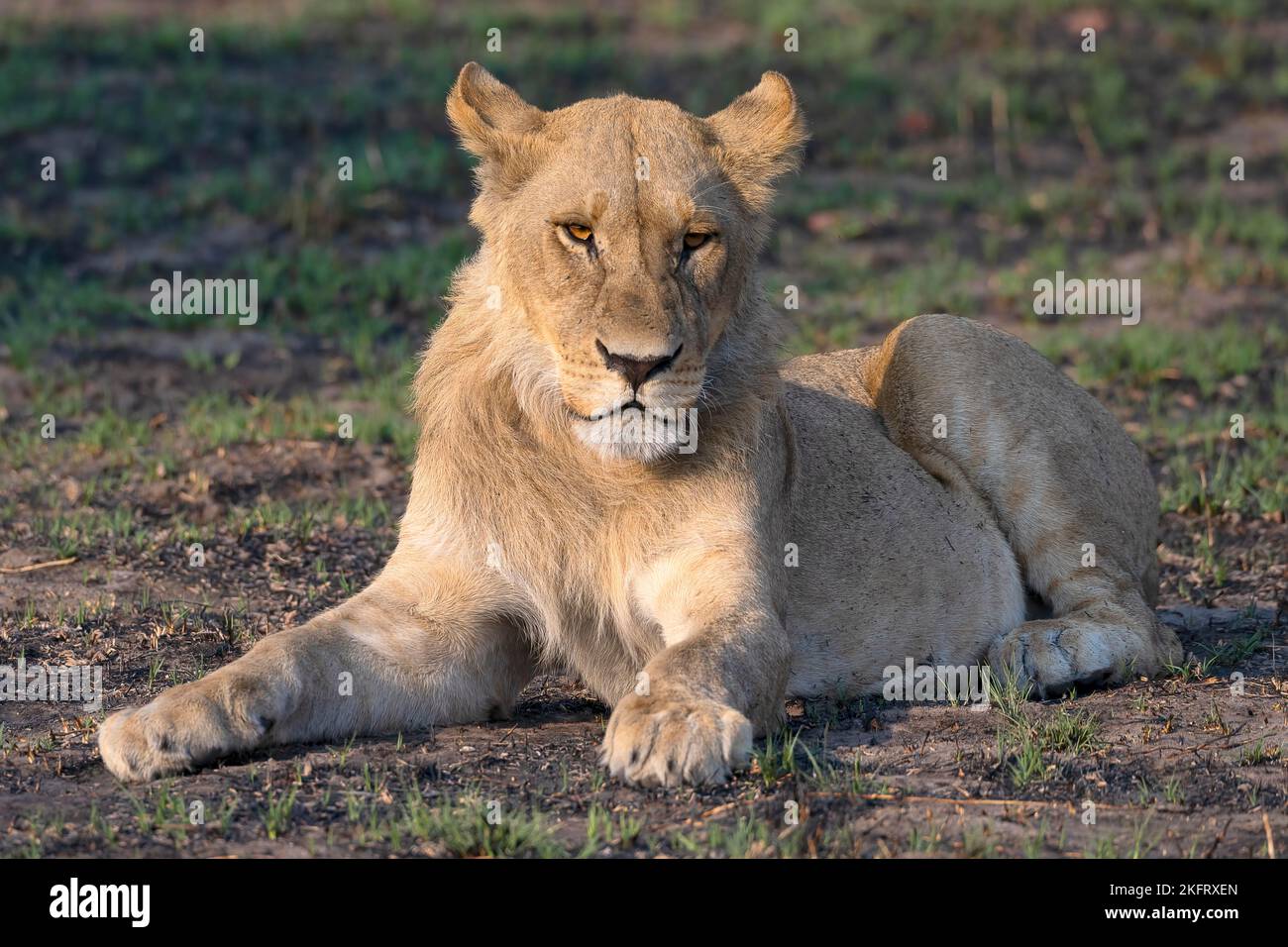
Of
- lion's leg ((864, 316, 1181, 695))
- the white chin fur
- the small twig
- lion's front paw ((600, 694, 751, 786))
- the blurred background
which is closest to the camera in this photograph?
lion's front paw ((600, 694, 751, 786))

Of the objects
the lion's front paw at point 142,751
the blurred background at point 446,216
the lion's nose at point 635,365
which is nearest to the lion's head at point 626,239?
the lion's nose at point 635,365

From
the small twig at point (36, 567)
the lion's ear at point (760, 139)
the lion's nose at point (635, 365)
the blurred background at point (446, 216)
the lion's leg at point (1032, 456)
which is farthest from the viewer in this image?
the blurred background at point (446, 216)

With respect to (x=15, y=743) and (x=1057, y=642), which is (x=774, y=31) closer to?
(x=1057, y=642)

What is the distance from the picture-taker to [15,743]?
177 inches

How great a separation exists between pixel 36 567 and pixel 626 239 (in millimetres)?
2816

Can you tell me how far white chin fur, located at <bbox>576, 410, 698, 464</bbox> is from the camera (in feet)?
14.3

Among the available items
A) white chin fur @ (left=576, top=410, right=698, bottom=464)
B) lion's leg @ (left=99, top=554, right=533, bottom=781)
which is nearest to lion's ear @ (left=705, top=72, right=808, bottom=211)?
white chin fur @ (left=576, top=410, right=698, bottom=464)

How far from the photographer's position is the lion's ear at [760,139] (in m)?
4.82

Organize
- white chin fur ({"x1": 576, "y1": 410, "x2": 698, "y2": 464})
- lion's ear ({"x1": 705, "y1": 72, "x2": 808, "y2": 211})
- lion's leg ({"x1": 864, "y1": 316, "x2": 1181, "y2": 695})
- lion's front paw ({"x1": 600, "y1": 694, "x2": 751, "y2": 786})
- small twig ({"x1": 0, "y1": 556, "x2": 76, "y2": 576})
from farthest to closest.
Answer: small twig ({"x1": 0, "y1": 556, "x2": 76, "y2": 576}), lion's leg ({"x1": 864, "y1": 316, "x2": 1181, "y2": 695}), lion's ear ({"x1": 705, "y1": 72, "x2": 808, "y2": 211}), white chin fur ({"x1": 576, "y1": 410, "x2": 698, "y2": 464}), lion's front paw ({"x1": 600, "y1": 694, "x2": 751, "y2": 786})

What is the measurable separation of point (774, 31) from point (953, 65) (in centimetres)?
163

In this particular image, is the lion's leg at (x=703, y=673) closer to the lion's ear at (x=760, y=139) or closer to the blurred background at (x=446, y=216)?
the lion's ear at (x=760, y=139)

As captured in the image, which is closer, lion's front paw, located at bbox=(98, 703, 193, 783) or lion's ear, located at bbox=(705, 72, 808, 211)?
lion's front paw, located at bbox=(98, 703, 193, 783)

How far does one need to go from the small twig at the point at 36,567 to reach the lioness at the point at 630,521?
1.83m

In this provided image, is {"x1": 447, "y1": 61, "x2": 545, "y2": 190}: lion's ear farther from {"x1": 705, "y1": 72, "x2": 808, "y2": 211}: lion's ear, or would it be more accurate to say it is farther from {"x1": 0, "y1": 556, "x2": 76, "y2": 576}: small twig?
{"x1": 0, "y1": 556, "x2": 76, "y2": 576}: small twig
